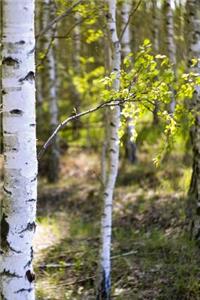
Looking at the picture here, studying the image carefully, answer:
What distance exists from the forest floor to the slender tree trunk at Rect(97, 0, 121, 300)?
0.19 m

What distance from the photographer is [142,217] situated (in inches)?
363

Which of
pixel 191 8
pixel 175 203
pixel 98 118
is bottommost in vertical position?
pixel 175 203

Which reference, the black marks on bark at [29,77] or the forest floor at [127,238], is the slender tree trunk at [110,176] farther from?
the black marks on bark at [29,77]

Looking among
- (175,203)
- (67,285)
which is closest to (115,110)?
(67,285)

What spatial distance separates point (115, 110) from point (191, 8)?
190cm

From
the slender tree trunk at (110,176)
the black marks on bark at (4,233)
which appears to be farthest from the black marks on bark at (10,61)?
the slender tree trunk at (110,176)

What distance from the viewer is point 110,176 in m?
6.35

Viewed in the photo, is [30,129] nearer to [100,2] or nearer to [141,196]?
[100,2]

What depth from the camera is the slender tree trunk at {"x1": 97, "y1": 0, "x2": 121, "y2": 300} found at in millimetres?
6016

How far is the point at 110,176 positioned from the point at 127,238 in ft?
7.65

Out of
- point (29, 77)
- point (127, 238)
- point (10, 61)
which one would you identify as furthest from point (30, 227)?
point (127, 238)

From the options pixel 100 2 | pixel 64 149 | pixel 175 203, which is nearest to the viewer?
pixel 100 2

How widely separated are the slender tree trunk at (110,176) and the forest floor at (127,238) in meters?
0.19

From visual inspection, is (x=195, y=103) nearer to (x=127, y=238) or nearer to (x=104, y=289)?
(x=127, y=238)
